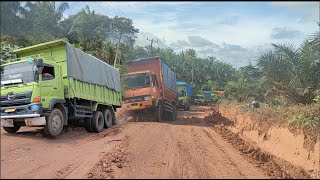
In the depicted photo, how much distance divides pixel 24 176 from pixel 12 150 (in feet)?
7.39

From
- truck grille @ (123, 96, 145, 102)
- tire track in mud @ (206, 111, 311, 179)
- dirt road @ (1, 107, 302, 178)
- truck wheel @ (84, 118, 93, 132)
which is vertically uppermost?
truck grille @ (123, 96, 145, 102)

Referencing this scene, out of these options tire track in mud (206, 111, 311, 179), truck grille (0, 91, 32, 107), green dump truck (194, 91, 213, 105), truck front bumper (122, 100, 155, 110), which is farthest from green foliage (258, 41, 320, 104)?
green dump truck (194, 91, 213, 105)

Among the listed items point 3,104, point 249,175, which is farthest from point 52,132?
point 249,175

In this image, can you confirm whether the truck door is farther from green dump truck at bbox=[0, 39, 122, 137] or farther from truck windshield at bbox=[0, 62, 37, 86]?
truck windshield at bbox=[0, 62, 37, 86]

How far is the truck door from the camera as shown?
424 inches

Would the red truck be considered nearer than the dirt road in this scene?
No

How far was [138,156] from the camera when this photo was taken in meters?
8.61

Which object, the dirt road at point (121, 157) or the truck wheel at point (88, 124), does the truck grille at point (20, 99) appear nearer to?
the dirt road at point (121, 157)

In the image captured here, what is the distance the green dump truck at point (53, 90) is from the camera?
10.6 m

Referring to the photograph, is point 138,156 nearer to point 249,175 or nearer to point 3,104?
point 249,175

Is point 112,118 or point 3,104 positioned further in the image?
point 112,118

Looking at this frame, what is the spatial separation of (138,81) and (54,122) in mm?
7690

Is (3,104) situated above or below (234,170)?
above

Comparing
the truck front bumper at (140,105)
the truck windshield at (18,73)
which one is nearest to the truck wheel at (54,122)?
the truck windshield at (18,73)
